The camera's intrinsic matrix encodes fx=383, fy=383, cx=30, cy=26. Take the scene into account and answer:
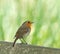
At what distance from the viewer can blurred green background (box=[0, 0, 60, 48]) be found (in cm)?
469

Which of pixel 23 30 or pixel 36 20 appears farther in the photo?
pixel 36 20

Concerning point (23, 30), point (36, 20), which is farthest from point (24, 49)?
point (36, 20)

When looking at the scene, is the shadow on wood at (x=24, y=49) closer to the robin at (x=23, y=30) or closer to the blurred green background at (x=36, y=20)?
the robin at (x=23, y=30)

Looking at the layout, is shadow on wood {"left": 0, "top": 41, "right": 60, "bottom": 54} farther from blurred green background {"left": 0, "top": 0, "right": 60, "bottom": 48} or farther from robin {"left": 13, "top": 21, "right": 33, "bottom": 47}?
blurred green background {"left": 0, "top": 0, "right": 60, "bottom": 48}

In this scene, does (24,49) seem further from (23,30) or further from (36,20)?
(36,20)

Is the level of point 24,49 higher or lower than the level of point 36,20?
higher

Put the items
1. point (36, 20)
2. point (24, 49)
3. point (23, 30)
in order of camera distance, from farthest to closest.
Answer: point (36, 20)
point (23, 30)
point (24, 49)

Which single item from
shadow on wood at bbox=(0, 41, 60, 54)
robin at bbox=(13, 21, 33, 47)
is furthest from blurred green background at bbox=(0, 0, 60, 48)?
shadow on wood at bbox=(0, 41, 60, 54)

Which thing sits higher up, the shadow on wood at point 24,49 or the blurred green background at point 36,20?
the shadow on wood at point 24,49

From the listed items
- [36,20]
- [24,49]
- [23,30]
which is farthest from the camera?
[36,20]

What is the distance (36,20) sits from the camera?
186 inches

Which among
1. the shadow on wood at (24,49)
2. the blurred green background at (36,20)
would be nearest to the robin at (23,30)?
the blurred green background at (36,20)

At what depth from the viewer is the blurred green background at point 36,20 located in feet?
15.4

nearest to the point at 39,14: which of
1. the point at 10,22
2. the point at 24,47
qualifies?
the point at 10,22
